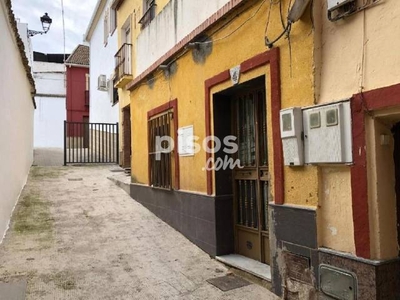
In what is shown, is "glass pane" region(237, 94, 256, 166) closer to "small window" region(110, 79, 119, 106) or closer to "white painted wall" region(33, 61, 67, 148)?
"small window" region(110, 79, 119, 106)

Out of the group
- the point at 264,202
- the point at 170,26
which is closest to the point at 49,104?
the point at 170,26

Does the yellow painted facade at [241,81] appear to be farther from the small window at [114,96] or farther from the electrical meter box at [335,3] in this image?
the small window at [114,96]

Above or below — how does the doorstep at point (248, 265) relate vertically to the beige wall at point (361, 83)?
below

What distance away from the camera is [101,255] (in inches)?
211

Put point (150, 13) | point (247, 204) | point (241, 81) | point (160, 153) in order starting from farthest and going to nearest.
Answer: point (150, 13) < point (160, 153) < point (247, 204) < point (241, 81)

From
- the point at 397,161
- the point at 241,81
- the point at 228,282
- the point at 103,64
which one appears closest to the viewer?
the point at 397,161

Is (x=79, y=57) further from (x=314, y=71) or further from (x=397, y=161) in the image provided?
(x=397, y=161)

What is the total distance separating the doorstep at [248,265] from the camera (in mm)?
4344

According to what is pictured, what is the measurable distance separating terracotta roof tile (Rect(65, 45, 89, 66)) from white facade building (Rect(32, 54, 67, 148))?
79.6 inches

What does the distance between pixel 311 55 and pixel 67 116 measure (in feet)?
71.1

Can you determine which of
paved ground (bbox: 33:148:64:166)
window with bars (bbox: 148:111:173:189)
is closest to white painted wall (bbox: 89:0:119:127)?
paved ground (bbox: 33:148:64:166)

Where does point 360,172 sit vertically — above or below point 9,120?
below

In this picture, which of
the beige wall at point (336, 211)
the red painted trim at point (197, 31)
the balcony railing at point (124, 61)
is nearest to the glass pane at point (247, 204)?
the beige wall at point (336, 211)

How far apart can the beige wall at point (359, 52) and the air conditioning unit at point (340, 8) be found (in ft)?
0.17
